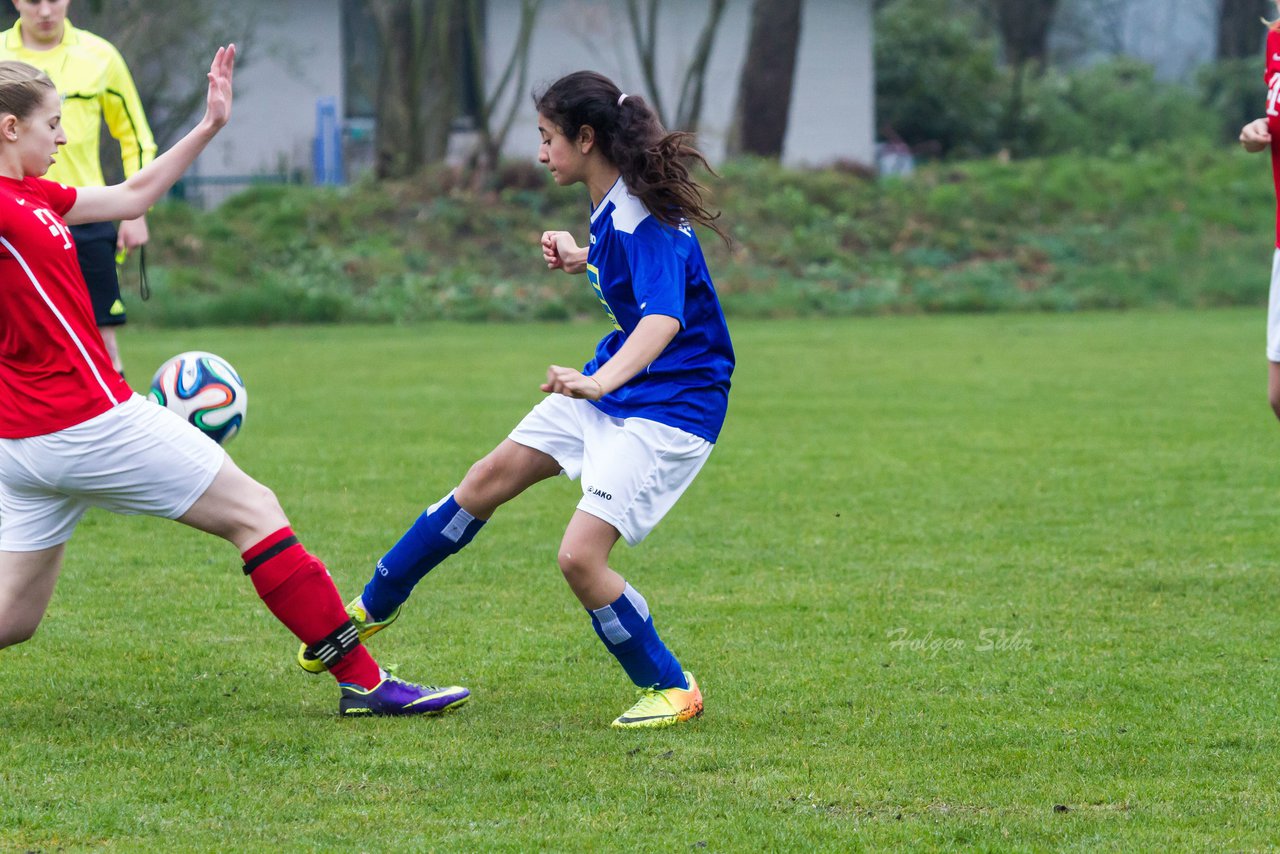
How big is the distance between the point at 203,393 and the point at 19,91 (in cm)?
234

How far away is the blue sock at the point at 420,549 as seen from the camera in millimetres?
4598

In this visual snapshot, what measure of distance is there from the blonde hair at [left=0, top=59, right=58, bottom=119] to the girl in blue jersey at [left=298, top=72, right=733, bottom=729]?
4.05 ft

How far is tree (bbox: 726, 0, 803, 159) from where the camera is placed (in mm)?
25062

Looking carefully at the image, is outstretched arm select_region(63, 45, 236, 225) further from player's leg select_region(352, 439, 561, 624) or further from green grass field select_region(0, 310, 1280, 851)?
green grass field select_region(0, 310, 1280, 851)

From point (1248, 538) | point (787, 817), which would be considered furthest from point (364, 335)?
point (787, 817)

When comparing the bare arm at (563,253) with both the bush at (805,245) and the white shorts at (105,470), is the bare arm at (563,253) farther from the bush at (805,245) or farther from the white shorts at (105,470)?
the bush at (805,245)

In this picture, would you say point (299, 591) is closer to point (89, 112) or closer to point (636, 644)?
point (636, 644)

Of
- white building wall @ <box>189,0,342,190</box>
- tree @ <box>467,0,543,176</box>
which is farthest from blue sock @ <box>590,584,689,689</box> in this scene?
white building wall @ <box>189,0,342,190</box>

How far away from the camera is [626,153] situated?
13.7ft

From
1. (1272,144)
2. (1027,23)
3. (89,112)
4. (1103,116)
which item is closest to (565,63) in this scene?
(1103,116)

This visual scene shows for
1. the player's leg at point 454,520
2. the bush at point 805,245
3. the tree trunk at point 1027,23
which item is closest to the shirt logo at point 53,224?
the player's leg at point 454,520

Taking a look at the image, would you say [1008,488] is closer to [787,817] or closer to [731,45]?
[787,817]

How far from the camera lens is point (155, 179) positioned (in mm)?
4277

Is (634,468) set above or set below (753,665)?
above
